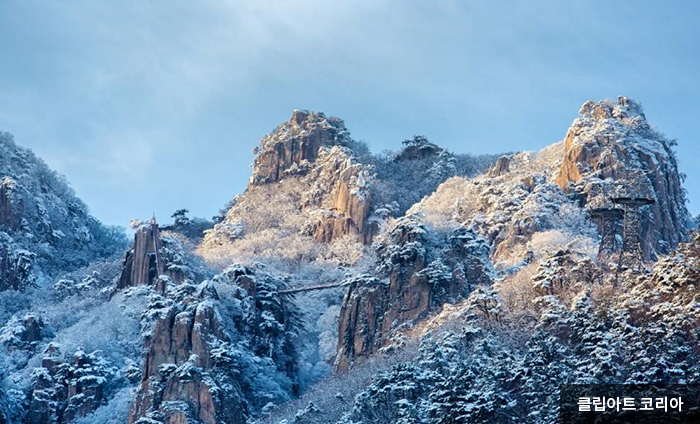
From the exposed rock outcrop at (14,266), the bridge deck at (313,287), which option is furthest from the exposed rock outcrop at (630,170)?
the exposed rock outcrop at (14,266)

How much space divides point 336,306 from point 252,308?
14.0 meters

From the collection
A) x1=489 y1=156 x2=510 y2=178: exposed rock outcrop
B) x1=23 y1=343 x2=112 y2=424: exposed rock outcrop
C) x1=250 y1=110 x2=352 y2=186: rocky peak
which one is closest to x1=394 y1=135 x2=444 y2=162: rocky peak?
x1=250 y1=110 x2=352 y2=186: rocky peak

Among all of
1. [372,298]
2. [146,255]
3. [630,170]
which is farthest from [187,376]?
[630,170]

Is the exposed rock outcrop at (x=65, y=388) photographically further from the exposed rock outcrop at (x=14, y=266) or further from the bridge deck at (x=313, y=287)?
the exposed rock outcrop at (x=14, y=266)

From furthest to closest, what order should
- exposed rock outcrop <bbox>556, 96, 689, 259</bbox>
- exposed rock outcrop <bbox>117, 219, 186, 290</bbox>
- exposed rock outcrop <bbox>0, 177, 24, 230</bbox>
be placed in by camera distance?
exposed rock outcrop <bbox>0, 177, 24, 230</bbox>
exposed rock outcrop <bbox>117, 219, 186, 290</bbox>
exposed rock outcrop <bbox>556, 96, 689, 259</bbox>

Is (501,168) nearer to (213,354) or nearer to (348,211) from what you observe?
(348,211)

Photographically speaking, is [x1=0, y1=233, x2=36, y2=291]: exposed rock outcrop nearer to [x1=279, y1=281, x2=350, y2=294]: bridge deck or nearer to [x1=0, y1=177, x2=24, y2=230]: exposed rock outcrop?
[x1=0, y1=177, x2=24, y2=230]: exposed rock outcrop

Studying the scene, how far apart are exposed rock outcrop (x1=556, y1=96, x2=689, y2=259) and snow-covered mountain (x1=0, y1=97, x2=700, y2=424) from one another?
0.60ft

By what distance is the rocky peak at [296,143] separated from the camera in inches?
5832

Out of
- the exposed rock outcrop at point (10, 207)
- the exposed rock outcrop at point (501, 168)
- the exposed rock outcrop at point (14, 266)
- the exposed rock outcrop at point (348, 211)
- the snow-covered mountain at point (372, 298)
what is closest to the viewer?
the snow-covered mountain at point (372, 298)

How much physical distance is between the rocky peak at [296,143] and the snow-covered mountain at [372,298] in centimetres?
506

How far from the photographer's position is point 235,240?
133000mm

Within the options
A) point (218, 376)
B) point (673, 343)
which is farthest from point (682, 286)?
point (218, 376)

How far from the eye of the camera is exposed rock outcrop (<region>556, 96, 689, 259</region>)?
102 metres
